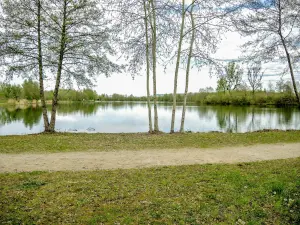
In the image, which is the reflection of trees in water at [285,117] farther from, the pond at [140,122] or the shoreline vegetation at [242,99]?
the shoreline vegetation at [242,99]

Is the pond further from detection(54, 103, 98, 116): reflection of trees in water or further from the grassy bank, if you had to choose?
the grassy bank

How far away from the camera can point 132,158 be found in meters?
8.84

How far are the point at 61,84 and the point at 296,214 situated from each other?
554 inches

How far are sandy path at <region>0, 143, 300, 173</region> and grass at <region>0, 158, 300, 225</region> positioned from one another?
0.96m

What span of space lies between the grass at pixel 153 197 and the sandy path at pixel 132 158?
0.96 m

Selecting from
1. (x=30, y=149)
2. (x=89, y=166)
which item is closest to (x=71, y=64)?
(x=30, y=149)

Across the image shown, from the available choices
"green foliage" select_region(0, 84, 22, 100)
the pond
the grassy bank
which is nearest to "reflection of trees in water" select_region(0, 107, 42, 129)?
the pond

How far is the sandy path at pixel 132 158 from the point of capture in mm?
7739

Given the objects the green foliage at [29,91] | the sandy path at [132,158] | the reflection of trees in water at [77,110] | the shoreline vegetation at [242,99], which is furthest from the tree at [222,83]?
the green foliage at [29,91]

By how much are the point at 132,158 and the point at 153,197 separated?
12.5 feet

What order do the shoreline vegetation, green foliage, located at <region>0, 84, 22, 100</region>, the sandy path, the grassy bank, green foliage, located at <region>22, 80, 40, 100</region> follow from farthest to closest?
green foliage, located at <region>0, 84, 22, 100</region>, green foliage, located at <region>22, 80, 40, 100</region>, the shoreline vegetation, the grassy bank, the sandy path

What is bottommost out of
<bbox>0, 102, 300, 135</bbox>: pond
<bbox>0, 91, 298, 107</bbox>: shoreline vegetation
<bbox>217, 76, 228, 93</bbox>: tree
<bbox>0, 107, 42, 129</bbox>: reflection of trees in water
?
<bbox>0, 102, 300, 135</bbox>: pond

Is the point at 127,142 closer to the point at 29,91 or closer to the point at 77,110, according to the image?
the point at 77,110

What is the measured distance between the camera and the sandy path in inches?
305
